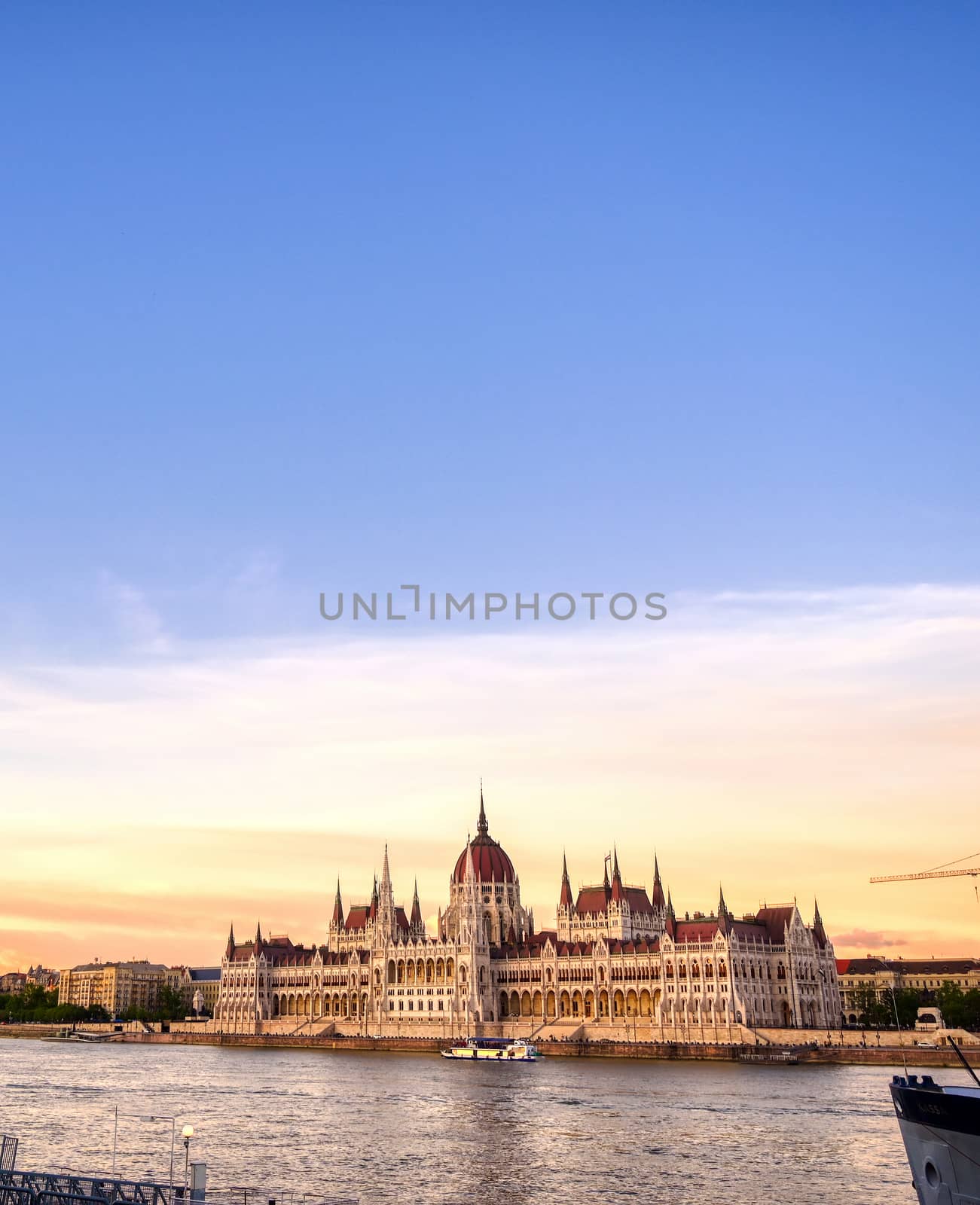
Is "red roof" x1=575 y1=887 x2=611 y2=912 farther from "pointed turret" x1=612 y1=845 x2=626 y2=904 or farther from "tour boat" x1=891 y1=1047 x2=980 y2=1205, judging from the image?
"tour boat" x1=891 y1=1047 x2=980 y2=1205

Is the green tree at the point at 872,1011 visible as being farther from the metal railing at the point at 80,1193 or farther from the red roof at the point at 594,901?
the metal railing at the point at 80,1193

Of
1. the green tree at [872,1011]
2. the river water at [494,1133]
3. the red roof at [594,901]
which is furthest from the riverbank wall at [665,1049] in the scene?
the red roof at [594,901]

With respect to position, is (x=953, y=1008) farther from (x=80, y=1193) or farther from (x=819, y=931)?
(x=80, y=1193)

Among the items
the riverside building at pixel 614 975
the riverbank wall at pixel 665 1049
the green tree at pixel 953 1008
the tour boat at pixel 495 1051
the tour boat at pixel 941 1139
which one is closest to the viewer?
the tour boat at pixel 941 1139

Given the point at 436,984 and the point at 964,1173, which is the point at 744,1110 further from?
the point at 436,984

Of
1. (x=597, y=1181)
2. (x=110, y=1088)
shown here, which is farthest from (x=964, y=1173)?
(x=110, y=1088)

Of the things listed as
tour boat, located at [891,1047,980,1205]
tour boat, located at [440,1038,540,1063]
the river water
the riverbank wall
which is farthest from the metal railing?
tour boat, located at [440,1038,540,1063]

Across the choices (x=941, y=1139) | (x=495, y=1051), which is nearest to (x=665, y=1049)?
(x=495, y=1051)
